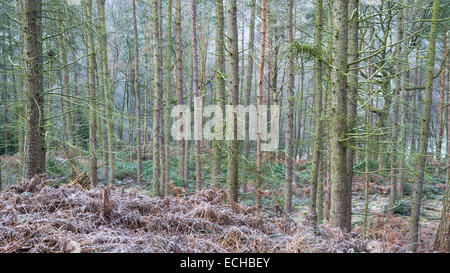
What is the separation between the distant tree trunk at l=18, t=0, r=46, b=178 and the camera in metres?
4.43

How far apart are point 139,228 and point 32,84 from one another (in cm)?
301

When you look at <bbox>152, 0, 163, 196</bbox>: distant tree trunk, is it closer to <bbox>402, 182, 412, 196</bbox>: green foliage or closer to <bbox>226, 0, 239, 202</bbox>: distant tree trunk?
<bbox>226, 0, 239, 202</bbox>: distant tree trunk

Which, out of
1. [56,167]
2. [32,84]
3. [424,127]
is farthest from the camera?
[56,167]

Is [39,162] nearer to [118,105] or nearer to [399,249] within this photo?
[399,249]

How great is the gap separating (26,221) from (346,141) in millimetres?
3898

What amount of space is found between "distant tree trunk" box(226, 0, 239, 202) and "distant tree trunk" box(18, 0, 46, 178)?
2.91 m

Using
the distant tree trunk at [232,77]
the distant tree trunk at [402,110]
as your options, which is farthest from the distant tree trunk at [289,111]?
the distant tree trunk at [402,110]

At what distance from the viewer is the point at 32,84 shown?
452 centimetres

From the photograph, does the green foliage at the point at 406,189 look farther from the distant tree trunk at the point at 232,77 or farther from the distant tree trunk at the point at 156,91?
the distant tree trunk at the point at 156,91

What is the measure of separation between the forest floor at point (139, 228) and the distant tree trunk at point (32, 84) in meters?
0.64

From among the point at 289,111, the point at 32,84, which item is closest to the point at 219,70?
the point at 289,111

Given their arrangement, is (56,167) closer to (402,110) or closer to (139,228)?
(139,228)

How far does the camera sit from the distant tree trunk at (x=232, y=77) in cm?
518

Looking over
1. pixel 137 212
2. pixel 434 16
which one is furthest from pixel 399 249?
pixel 434 16
